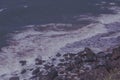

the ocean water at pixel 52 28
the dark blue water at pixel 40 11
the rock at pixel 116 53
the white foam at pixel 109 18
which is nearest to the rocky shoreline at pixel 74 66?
the rock at pixel 116 53

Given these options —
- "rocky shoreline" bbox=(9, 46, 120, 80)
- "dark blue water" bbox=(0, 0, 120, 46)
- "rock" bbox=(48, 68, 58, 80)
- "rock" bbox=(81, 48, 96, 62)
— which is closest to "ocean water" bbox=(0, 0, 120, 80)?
"dark blue water" bbox=(0, 0, 120, 46)

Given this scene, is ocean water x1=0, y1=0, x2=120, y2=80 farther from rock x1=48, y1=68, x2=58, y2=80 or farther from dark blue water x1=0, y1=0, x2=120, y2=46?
rock x1=48, y1=68, x2=58, y2=80

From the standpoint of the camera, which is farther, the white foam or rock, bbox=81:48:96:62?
the white foam

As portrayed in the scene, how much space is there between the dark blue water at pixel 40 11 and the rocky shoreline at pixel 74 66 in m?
7.08

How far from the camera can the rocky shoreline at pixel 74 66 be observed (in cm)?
2139

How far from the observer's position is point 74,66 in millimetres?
22734

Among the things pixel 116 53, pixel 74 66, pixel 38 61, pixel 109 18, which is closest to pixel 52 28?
pixel 109 18

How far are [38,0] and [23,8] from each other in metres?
2.83

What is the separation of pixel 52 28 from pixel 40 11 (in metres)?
4.83

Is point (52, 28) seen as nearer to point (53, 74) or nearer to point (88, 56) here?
point (88, 56)

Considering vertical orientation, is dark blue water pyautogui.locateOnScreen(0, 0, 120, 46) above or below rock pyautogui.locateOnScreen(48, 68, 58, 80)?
above

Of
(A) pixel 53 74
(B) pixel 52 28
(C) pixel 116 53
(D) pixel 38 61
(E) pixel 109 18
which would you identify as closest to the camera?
(A) pixel 53 74

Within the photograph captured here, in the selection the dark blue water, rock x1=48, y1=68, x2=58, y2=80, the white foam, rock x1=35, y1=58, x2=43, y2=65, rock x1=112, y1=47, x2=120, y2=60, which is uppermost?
the dark blue water

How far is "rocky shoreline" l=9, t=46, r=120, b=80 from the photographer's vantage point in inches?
842
